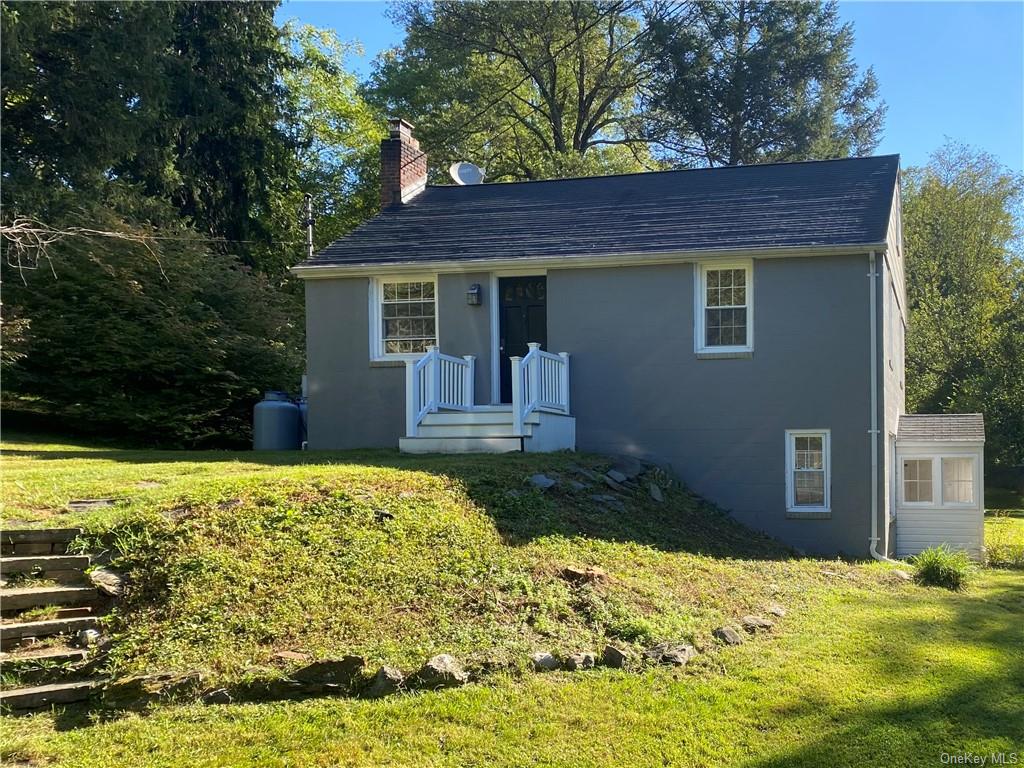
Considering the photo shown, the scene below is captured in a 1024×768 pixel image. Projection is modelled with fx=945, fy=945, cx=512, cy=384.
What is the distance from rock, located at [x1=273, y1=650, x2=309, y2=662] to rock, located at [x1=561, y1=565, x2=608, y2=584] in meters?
2.61

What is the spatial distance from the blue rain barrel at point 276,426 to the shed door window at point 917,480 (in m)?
10.8

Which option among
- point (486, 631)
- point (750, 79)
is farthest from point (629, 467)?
point (750, 79)

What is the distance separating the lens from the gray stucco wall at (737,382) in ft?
46.8

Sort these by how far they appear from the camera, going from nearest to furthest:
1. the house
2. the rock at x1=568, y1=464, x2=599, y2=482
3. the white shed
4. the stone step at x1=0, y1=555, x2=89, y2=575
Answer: the stone step at x1=0, y1=555, x2=89, y2=575 → the rock at x1=568, y1=464, x2=599, y2=482 → the house → the white shed

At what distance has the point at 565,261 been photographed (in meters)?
15.3

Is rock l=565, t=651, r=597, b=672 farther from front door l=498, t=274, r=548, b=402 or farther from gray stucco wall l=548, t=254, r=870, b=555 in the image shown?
front door l=498, t=274, r=548, b=402

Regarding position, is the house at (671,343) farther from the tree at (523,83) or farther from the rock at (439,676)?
the tree at (523,83)

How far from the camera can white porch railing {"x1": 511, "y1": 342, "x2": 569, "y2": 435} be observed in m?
13.8

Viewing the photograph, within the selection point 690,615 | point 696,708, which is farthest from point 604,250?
point 696,708

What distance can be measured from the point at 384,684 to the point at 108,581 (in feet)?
7.67

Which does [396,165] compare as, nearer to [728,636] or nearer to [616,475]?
[616,475]

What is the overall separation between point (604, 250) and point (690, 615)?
326 inches

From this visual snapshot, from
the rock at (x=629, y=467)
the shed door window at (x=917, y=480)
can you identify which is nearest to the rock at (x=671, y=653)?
the rock at (x=629, y=467)

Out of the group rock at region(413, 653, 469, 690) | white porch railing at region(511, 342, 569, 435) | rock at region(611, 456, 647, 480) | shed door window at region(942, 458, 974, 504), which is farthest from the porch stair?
rock at region(413, 653, 469, 690)
